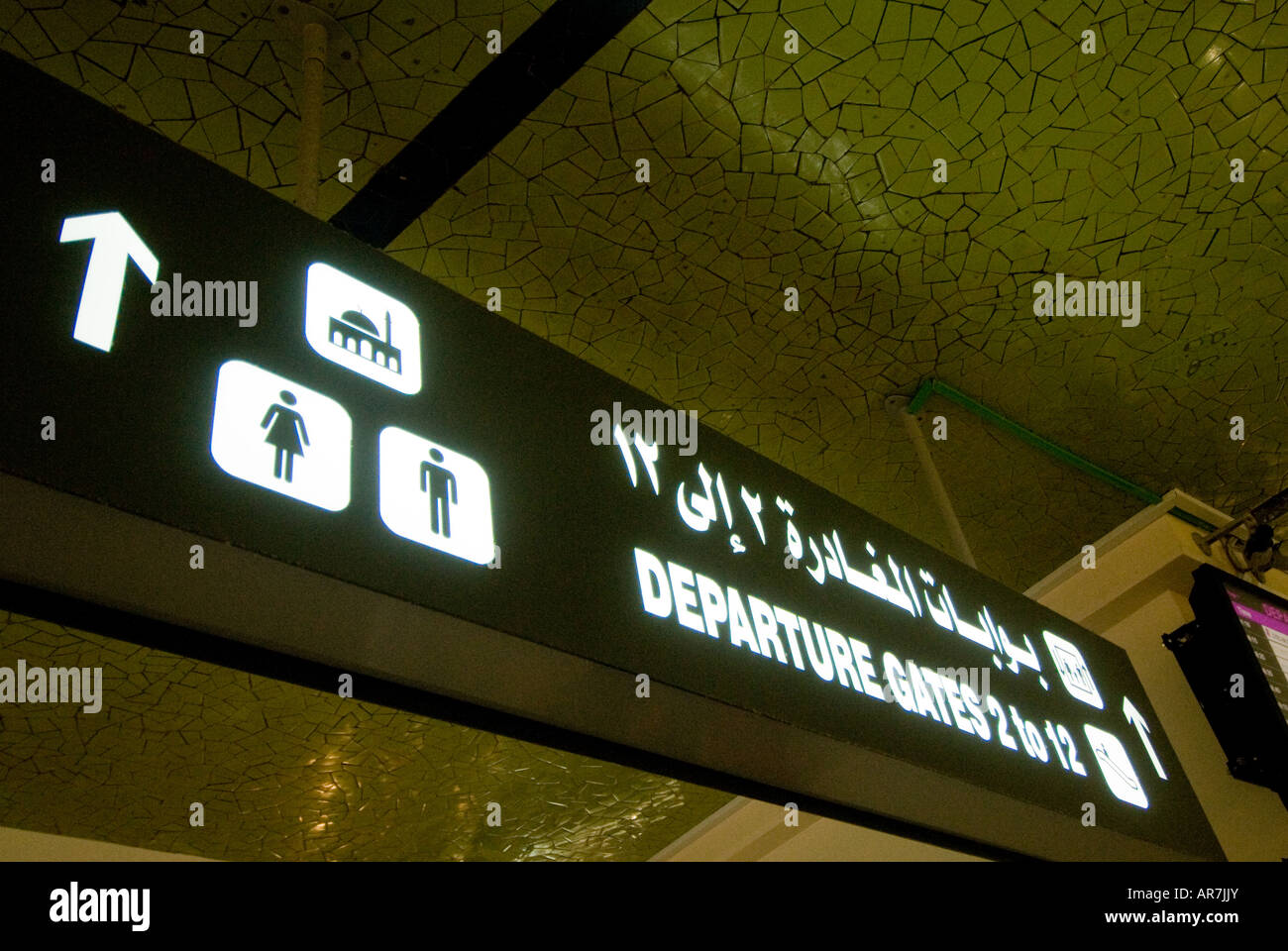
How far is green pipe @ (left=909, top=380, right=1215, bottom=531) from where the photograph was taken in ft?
8.66

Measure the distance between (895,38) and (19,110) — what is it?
153 cm

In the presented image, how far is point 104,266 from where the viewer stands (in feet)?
3.20

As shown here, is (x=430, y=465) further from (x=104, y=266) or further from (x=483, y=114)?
(x=483, y=114)

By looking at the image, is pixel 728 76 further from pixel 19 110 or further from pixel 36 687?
pixel 36 687

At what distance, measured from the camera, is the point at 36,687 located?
3.04 metres

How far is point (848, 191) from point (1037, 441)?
101cm

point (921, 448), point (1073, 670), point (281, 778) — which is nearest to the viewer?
point (1073, 670)

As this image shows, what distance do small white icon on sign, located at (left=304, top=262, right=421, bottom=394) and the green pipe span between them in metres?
1.71

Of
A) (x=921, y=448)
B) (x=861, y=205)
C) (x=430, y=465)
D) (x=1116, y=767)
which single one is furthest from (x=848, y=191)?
(x=430, y=465)

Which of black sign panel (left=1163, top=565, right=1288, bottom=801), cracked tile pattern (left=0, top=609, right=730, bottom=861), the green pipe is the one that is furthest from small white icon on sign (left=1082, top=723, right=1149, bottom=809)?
cracked tile pattern (left=0, top=609, right=730, bottom=861)

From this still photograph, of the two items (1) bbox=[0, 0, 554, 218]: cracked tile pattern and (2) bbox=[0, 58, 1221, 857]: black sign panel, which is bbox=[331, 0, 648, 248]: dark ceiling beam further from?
(2) bbox=[0, 58, 1221, 857]: black sign panel

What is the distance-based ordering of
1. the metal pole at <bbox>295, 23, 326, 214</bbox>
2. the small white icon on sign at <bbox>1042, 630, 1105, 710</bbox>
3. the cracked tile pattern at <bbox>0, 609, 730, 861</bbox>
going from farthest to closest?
the cracked tile pattern at <bbox>0, 609, 730, 861</bbox> → the small white icon on sign at <bbox>1042, 630, 1105, 710</bbox> → the metal pole at <bbox>295, 23, 326, 214</bbox>

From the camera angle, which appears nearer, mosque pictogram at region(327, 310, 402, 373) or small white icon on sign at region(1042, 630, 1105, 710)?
mosque pictogram at region(327, 310, 402, 373)

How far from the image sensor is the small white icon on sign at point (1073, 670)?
197 cm
